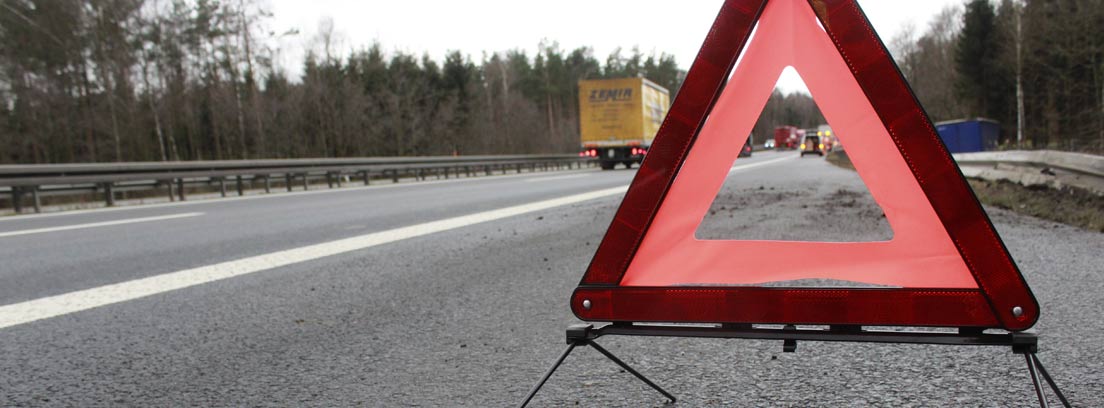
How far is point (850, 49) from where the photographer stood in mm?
1670

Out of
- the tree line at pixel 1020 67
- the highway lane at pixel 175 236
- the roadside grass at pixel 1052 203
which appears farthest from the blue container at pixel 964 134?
the highway lane at pixel 175 236

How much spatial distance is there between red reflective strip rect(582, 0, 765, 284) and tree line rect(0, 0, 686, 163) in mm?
31014

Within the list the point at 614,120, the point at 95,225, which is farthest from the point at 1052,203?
the point at 614,120

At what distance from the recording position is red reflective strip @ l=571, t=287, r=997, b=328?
159 centimetres

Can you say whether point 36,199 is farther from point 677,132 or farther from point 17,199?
point 677,132

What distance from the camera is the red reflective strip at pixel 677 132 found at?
178 centimetres

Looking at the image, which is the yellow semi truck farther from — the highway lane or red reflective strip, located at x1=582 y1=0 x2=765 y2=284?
red reflective strip, located at x1=582 y1=0 x2=765 y2=284

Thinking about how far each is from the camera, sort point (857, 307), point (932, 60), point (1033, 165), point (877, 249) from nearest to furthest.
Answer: point (857, 307) → point (877, 249) → point (1033, 165) → point (932, 60)

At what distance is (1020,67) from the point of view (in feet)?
136

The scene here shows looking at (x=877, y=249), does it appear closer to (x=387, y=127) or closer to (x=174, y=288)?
(x=174, y=288)

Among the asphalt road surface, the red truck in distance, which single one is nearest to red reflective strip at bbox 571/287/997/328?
the asphalt road surface

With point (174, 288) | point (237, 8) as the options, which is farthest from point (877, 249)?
point (237, 8)

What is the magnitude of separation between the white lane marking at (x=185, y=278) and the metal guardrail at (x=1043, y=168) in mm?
4941

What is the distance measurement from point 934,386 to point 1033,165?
7.37 metres
